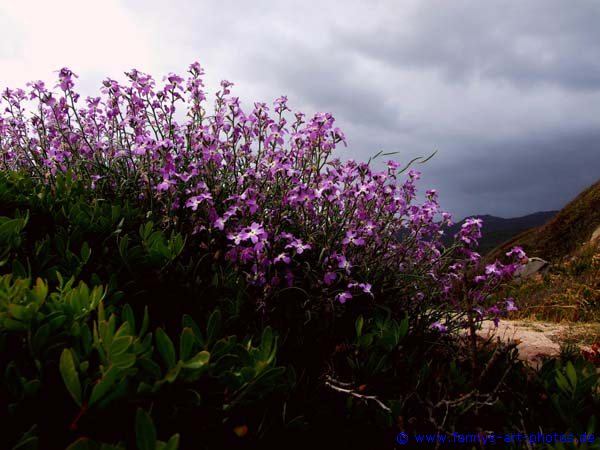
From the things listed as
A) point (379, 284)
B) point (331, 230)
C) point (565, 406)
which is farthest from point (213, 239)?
point (565, 406)

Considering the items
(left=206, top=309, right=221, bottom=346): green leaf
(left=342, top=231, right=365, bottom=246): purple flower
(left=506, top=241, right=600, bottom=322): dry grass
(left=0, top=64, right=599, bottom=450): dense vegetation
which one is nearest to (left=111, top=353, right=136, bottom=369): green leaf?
(left=0, top=64, right=599, bottom=450): dense vegetation

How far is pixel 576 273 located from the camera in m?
9.86

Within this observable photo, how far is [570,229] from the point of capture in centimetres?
1474

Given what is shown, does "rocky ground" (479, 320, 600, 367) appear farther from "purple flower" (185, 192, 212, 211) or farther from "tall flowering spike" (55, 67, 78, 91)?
"tall flowering spike" (55, 67, 78, 91)

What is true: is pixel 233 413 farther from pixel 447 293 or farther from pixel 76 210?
pixel 447 293

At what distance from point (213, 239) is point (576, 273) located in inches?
382

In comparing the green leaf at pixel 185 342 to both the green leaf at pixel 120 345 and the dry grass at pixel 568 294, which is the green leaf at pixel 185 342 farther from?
the dry grass at pixel 568 294

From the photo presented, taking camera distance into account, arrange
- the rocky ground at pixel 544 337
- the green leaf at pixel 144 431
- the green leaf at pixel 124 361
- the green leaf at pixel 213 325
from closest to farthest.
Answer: the green leaf at pixel 144 431
the green leaf at pixel 124 361
the green leaf at pixel 213 325
the rocky ground at pixel 544 337

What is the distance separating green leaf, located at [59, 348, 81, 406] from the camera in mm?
1193

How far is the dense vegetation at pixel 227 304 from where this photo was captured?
1.34 metres

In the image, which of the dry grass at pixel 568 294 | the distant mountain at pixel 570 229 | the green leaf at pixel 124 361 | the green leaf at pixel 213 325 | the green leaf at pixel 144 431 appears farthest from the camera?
the distant mountain at pixel 570 229

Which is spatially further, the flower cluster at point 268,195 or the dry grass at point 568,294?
the dry grass at point 568,294

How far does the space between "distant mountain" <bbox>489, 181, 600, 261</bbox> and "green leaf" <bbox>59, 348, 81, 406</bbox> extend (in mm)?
15265

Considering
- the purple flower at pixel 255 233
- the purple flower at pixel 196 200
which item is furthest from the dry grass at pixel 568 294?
the purple flower at pixel 196 200
